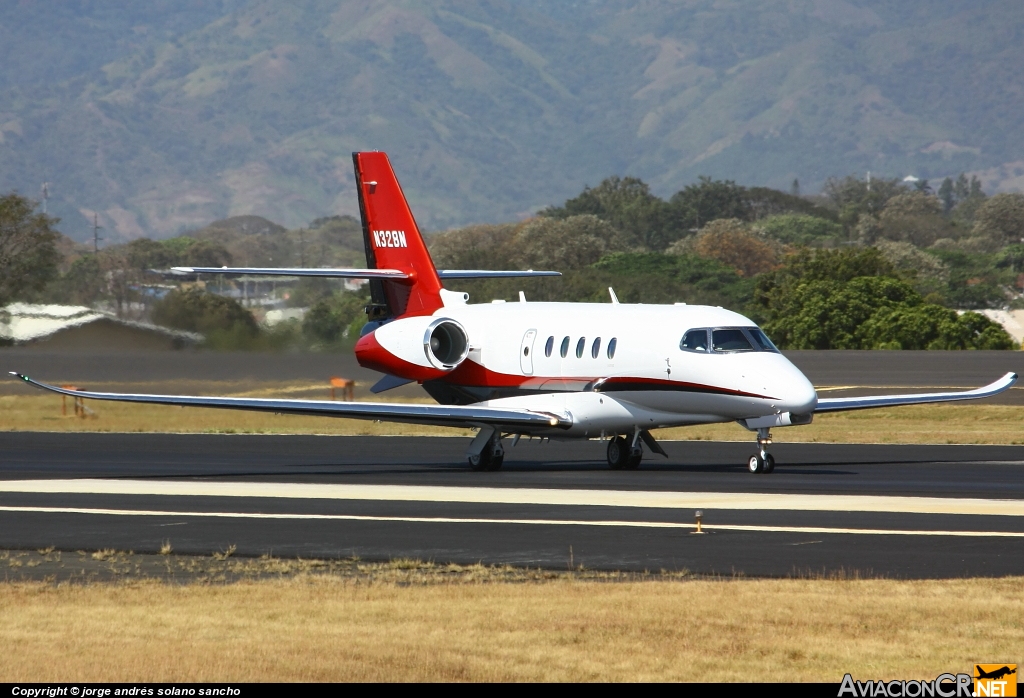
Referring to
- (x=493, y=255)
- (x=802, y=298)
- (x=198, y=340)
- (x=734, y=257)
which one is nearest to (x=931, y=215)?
(x=734, y=257)

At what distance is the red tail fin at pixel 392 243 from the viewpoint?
31766 mm

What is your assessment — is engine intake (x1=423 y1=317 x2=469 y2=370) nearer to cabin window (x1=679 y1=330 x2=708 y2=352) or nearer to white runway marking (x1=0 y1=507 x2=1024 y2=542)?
cabin window (x1=679 y1=330 x2=708 y2=352)

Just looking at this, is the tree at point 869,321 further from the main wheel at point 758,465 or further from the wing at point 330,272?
the main wheel at point 758,465

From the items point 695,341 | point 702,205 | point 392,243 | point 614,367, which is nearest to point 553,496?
point 614,367

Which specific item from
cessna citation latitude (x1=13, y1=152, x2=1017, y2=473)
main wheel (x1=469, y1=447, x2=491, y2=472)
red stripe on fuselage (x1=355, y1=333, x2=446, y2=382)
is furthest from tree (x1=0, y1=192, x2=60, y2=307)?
main wheel (x1=469, y1=447, x2=491, y2=472)

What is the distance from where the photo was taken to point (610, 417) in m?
27.5

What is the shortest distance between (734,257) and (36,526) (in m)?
125

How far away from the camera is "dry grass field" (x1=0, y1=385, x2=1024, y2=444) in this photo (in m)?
38.9

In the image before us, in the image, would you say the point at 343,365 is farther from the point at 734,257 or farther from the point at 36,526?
the point at 734,257

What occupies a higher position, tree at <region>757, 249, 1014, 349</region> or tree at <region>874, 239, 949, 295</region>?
tree at <region>874, 239, 949, 295</region>

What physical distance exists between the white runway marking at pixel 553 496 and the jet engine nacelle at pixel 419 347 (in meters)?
5.09

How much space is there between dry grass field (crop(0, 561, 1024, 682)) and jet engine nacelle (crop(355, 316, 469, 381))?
14812mm

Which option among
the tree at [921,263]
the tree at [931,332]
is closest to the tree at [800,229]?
the tree at [921,263]

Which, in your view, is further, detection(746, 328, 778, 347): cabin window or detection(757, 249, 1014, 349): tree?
detection(757, 249, 1014, 349): tree
